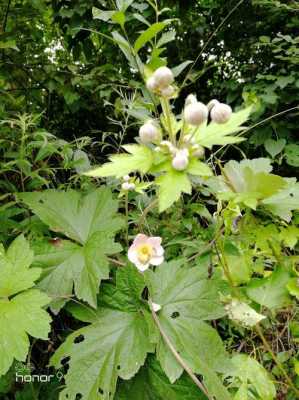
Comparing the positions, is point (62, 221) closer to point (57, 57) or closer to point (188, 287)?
point (188, 287)

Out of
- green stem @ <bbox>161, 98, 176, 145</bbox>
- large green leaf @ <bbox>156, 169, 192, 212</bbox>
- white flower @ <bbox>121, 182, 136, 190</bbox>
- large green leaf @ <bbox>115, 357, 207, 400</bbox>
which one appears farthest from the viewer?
white flower @ <bbox>121, 182, 136, 190</bbox>

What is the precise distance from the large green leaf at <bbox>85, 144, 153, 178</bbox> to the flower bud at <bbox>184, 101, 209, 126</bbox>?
0.27 ft

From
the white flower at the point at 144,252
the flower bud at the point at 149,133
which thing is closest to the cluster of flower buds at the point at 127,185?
the white flower at the point at 144,252

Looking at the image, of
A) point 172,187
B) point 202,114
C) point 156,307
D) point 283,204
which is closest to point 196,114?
point 202,114

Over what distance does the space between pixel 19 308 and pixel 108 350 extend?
189 mm

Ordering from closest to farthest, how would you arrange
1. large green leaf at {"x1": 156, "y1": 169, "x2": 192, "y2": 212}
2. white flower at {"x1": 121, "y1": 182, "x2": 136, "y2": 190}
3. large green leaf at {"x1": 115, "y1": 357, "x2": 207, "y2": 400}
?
large green leaf at {"x1": 156, "y1": 169, "x2": 192, "y2": 212} < large green leaf at {"x1": 115, "y1": 357, "x2": 207, "y2": 400} < white flower at {"x1": 121, "y1": 182, "x2": 136, "y2": 190}

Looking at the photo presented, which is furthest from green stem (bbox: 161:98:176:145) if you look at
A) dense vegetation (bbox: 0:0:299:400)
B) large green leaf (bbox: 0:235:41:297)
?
large green leaf (bbox: 0:235:41:297)

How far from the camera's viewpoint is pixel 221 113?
623mm

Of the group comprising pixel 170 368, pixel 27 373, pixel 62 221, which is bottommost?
pixel 27 373

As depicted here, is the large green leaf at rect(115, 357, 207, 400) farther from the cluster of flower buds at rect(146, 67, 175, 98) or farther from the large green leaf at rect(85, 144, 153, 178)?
the cluster of flower buds at rect(146, 67, 175, 98)

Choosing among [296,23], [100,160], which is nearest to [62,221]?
[100,160]

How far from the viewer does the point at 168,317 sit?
2.56 feet

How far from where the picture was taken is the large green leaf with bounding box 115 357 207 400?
76 centimetres

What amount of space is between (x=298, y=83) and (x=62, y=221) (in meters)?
1.61
